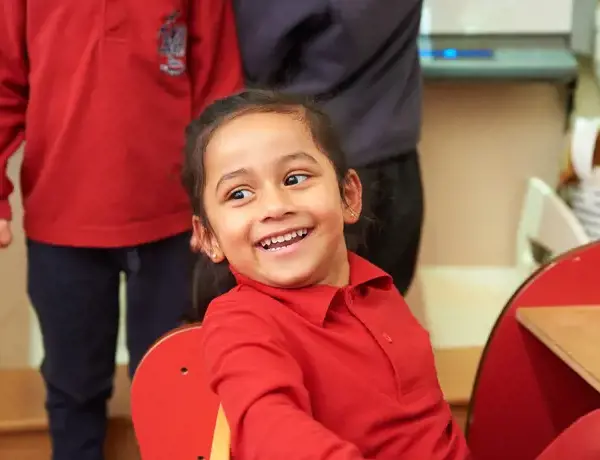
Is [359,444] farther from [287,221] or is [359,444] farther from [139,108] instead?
[139,108]

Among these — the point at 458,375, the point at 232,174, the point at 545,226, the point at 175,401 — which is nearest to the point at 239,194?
the point at 232,174

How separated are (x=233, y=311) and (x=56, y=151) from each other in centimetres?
45

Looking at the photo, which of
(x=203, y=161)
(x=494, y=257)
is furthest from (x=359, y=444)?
(x=494, y=257)

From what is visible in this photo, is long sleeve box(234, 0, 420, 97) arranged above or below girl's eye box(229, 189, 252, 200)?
above

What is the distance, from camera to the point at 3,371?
4.86 ft

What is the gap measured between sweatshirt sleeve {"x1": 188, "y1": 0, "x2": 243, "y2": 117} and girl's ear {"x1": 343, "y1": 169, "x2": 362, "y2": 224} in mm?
319

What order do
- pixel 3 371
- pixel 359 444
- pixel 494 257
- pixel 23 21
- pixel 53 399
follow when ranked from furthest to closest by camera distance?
1. pixel 494 257
2. pixel 3 371
3. pixel 53 399
4. pixel 23 21
5. pixel 359 444

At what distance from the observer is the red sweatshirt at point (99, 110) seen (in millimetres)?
992

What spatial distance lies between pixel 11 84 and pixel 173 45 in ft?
0.75

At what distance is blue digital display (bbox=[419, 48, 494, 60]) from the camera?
1.47m

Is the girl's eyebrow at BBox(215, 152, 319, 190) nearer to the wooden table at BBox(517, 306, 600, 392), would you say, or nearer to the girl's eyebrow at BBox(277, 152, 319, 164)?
the girl's eyebrow at BBox(277, 152, 319, 164)

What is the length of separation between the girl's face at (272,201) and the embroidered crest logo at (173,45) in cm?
31

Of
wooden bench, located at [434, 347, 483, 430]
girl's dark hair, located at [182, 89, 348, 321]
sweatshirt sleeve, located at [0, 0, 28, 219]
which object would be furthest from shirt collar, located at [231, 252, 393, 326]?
wooden bench, located at [434, 347, 483, 430]

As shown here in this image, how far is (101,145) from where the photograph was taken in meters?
1.01
